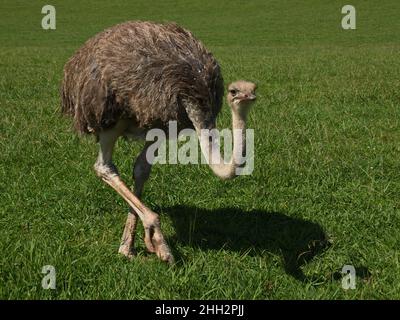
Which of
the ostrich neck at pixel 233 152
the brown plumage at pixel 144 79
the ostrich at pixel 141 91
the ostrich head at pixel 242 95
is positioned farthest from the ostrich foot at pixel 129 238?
the ostrich head at pixel 242 95

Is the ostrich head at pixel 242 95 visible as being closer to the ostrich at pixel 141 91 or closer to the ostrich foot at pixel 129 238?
the ostrich at pixel 141 91

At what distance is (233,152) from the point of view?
127 inches

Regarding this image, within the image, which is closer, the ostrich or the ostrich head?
the ostrich head

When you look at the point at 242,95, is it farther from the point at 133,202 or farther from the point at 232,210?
the point at 232,210

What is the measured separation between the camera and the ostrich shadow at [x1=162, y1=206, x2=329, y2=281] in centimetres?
402

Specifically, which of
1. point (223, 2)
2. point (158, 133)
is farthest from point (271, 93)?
point (223, 2)

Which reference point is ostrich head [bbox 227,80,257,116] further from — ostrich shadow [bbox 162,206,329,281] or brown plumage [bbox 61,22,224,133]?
ostrich shadow [bbox 162,206,329,281]

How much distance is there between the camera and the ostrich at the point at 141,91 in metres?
3.66

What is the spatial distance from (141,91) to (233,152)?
787 mm

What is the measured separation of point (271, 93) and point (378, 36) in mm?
21278

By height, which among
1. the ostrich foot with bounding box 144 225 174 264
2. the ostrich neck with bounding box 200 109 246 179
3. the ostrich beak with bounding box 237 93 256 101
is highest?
the ostrich beak with bounding box 237 93 256 101

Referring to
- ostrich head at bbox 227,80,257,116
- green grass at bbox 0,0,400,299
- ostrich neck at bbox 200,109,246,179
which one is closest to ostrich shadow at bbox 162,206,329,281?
green grass at bbox 0,0,400,299

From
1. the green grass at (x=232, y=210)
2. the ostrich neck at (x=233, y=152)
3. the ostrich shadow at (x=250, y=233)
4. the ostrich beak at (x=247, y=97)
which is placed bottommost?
the ostrich shadow at (x=250, y=233)

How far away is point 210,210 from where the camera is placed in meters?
4.72
